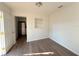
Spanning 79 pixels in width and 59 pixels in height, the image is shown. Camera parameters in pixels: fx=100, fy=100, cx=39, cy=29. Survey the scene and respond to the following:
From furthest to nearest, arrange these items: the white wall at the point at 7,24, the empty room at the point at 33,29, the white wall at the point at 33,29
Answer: the white wall at the point at 33,29, the white wall at the point at 7,24, the empty room at the point at 33,29

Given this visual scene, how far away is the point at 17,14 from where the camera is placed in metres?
7.38

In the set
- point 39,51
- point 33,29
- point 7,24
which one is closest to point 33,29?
point 33,29

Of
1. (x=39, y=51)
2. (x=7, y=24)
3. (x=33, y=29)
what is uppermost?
(x=7, y=24)

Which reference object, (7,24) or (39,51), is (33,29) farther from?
(39,51)

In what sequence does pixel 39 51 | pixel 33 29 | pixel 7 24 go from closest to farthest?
pixel 39 51, pixel 7 24, pixel 33 29

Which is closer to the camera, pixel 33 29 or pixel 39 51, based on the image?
pixel 39 51

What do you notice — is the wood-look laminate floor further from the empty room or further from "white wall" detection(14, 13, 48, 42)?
"white wall" detection(14, 13, 48, 42)

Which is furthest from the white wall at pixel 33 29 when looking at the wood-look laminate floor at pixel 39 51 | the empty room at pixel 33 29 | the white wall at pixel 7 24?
the wood-look laminate floor at pixel 39 51

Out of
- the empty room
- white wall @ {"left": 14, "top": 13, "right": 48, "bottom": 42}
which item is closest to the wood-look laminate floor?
the empty room

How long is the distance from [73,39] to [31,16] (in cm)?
426

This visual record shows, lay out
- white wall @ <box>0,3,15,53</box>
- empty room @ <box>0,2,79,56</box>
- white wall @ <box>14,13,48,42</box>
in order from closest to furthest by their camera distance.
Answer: empty room @ <box>0,2,79,56</box>
white wall @ <box>0,3,15,53</box>
white wall @ <box>14,13,48,42</box>

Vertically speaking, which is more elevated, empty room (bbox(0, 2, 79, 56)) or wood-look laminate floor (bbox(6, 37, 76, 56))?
empty room (bbox(0, 2, 79, 56))

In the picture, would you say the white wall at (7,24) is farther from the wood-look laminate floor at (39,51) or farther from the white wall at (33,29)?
the white wall at (33,29)

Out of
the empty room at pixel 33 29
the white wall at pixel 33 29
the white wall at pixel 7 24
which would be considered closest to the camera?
the empty room at pixel 33 29
